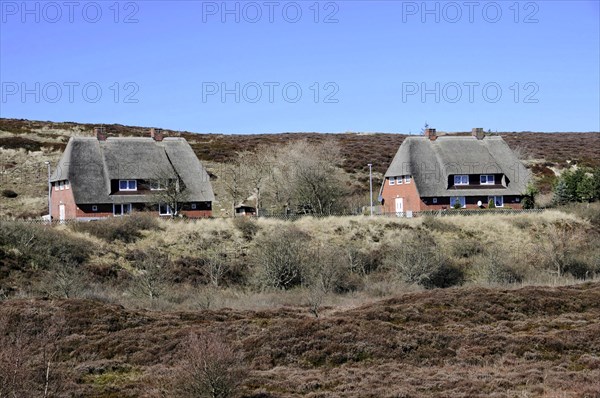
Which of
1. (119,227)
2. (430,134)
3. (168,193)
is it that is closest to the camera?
(119,227)

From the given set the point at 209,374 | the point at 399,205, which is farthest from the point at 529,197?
the point at 209,374

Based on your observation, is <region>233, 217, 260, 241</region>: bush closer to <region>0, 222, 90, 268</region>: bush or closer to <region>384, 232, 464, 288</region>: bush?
<region>384, 232, 464, 288</region>: bush

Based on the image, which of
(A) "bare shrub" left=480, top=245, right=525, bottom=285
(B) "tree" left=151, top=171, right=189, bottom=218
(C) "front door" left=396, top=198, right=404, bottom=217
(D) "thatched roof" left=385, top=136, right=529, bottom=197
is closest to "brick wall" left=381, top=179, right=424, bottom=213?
(C) "front door" left=396, top=198, right=404, bottom=217

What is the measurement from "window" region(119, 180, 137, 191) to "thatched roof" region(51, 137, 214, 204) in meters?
0.51

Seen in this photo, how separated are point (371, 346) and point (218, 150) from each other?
61.0 m

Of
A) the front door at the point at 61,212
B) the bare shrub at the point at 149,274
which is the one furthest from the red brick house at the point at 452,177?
the front door at the point at 61,212

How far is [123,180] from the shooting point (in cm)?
5806

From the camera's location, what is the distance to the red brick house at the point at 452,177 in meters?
62.1

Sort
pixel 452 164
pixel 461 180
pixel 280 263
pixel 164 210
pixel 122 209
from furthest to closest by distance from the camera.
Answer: pixel 452 164, pixel 461 180, pixel 164 210, pixel 122 209, pixel 280 263

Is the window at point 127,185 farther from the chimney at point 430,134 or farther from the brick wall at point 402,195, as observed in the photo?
the chimney at point 430,134

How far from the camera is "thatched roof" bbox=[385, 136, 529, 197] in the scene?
2454 inches

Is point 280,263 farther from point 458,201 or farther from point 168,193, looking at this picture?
point 458,201

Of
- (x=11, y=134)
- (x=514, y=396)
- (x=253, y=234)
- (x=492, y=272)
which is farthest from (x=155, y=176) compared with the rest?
(x=514, y=396)

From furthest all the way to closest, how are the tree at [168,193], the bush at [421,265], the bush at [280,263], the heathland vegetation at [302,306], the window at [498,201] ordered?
the window at [498,201] → the tree at [168,193] → the bush at [421,265] → the bush at [280,263] → the heathland vegetation at [302,306]
